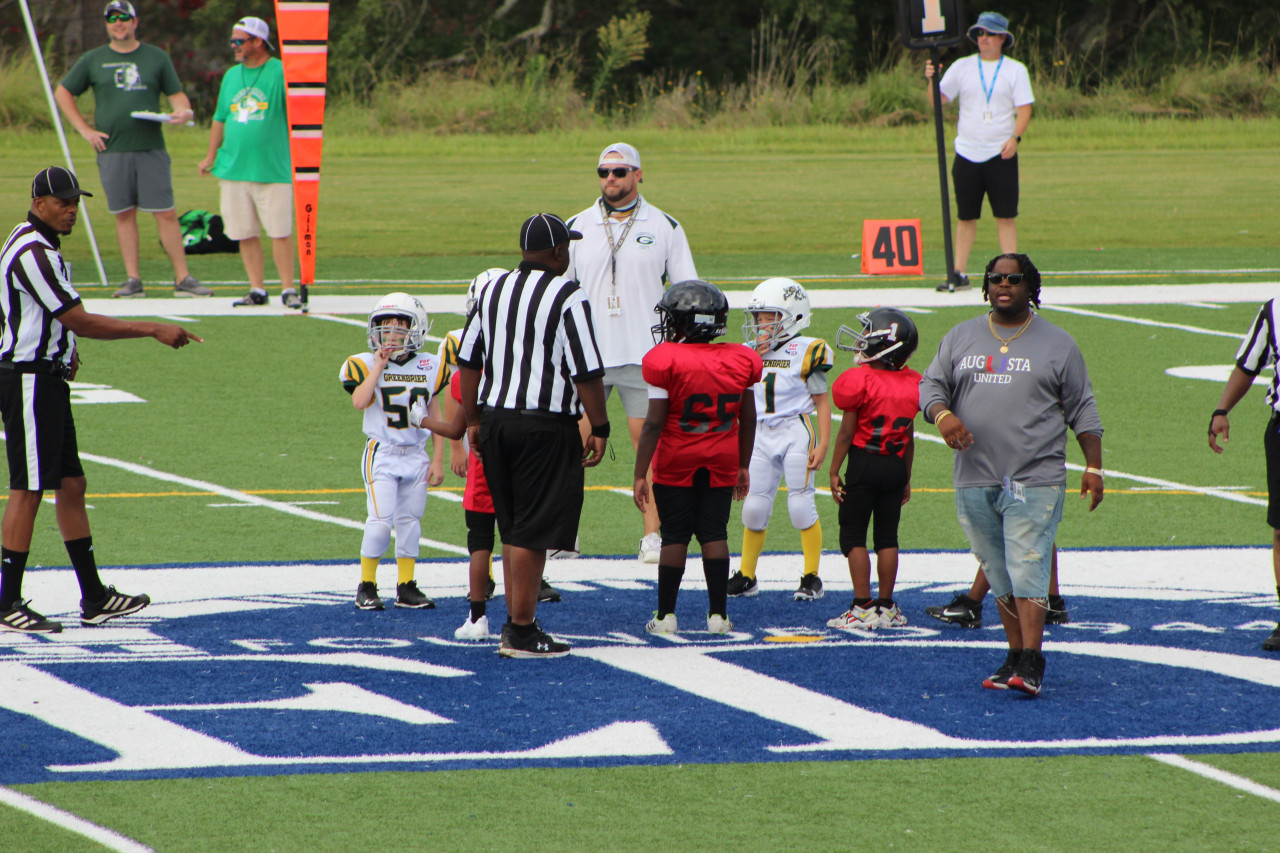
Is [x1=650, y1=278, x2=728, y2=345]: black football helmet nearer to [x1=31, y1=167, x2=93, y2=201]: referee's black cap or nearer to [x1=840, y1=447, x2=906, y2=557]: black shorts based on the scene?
[x1=840, y1=447, x2=906, y2=557]: black shorts

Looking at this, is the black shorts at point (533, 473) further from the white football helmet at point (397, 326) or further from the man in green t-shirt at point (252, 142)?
the man in green t-shirt at point (252, 142)

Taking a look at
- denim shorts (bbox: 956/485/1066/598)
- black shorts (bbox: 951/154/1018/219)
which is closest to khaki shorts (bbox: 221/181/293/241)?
black shorts (bbox: 951/154/1018/219)

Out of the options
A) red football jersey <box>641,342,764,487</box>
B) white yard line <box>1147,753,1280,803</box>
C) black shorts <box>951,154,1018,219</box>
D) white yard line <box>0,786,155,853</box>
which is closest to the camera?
white yard line <box>0,786,155,853</box>

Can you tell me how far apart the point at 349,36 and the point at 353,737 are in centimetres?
3807

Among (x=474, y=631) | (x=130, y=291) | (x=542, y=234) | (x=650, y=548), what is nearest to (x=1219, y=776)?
(x=474, y=631)

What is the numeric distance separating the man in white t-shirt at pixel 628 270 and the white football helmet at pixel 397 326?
124cm

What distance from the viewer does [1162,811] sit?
15.4ft

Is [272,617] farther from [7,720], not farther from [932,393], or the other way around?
[932,393]

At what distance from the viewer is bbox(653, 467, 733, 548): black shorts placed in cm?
666

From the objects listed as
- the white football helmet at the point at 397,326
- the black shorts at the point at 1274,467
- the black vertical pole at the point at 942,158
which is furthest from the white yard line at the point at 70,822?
the black vertical pole at the point at 942,158

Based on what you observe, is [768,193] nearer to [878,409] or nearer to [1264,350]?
[878,409]

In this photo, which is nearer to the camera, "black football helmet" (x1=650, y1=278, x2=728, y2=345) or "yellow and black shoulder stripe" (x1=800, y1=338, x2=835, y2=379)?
"black football helmet" (x1=650, y1=278, x2=728, y2=345)

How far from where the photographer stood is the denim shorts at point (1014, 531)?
5.68 meters

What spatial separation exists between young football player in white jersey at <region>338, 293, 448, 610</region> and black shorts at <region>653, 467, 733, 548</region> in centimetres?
112
